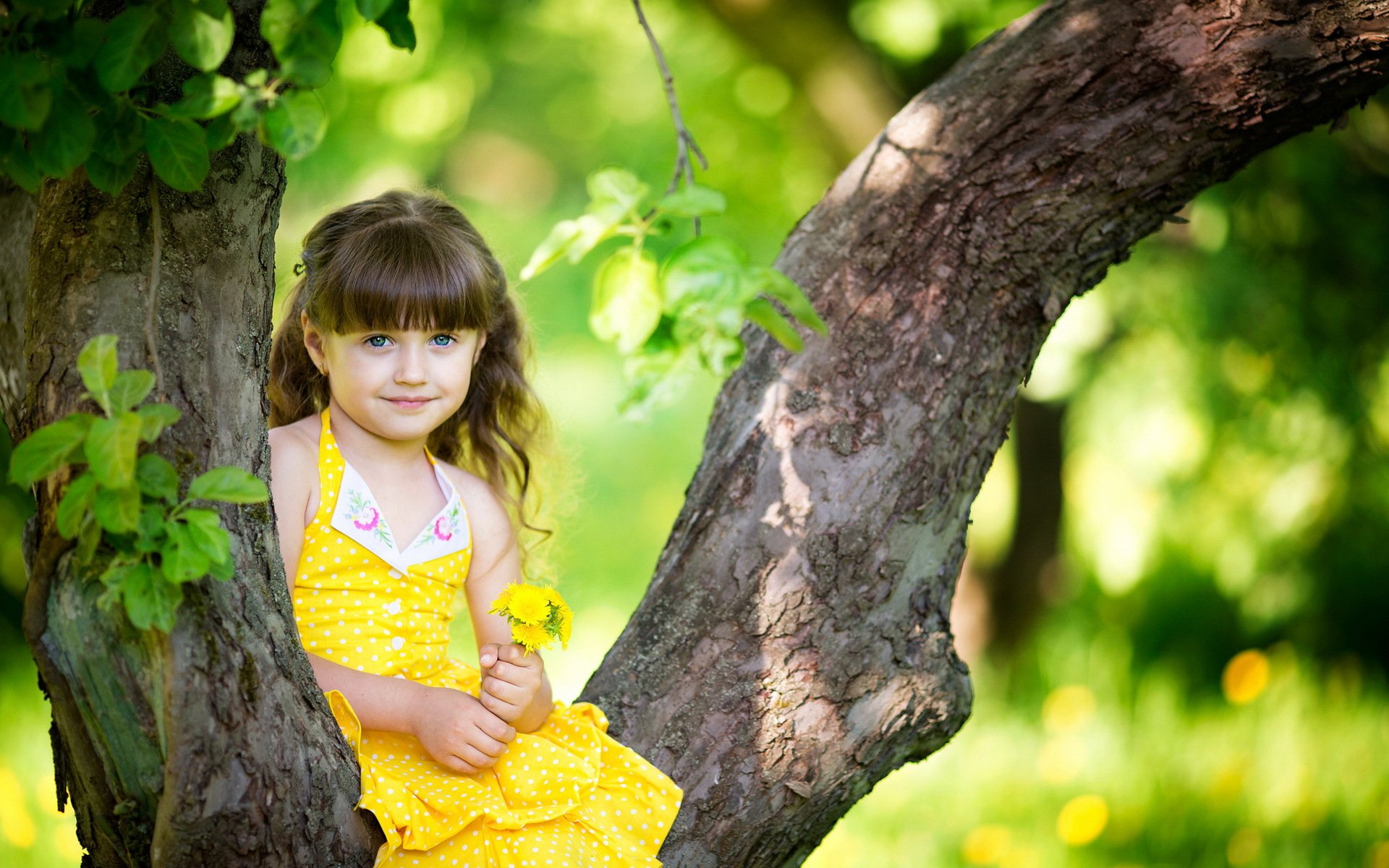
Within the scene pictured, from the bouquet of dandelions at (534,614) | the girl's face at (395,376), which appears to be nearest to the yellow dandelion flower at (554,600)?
the bouquet of dandelions at (534,614)

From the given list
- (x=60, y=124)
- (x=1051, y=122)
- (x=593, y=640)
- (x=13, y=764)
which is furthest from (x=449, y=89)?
(x=60, y=124)

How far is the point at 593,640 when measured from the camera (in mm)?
5043

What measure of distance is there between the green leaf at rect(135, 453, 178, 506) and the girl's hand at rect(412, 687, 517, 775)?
0.67m

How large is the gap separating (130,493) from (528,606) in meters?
0.63

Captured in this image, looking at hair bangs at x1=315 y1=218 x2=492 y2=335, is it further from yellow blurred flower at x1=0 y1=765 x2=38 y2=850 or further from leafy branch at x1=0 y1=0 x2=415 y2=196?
yellow blurred flower at x1=0 y1=765 x2=38 y2=850

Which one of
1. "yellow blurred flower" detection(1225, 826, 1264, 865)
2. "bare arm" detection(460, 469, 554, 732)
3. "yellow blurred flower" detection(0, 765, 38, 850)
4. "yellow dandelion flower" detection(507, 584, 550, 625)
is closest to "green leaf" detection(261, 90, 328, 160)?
"yellow dandelion flower" detection(507, 584, 550, 625)

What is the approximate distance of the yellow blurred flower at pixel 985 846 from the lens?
10.5 feet

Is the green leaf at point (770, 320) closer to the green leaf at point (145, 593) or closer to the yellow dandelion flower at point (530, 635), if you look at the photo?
the green leaf at point (145, 593)

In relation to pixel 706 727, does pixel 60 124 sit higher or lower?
higher

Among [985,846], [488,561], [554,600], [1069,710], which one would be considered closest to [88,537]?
[554,600]

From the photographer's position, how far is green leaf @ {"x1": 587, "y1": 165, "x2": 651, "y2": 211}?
1.01 meters

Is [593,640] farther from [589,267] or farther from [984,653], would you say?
[589,267]

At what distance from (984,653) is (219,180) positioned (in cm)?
383

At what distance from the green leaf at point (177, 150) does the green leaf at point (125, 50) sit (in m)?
0.09
